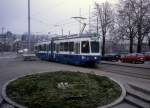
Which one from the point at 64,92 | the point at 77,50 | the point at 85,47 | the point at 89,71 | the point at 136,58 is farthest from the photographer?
the point at 136,58

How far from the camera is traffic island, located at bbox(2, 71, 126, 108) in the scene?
1244cm

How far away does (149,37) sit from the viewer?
62062 millimetres

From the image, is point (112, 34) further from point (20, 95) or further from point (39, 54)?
point (20, 95)

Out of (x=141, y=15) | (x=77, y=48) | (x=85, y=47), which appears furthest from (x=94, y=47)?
(x=141, y=15)

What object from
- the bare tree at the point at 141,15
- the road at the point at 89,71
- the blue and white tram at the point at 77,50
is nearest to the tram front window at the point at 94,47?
the blue and white tram at the point at 77,50

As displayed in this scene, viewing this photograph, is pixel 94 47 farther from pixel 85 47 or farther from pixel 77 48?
pixel 77 48

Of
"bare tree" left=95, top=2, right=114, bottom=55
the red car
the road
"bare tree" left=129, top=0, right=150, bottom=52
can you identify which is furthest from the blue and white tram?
"bare tree" left=95, top=2, right=114, bottom=55

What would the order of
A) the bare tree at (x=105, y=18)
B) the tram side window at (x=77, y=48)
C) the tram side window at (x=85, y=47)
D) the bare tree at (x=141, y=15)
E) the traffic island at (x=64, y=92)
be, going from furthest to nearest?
the bare tree at (x=105, y=18) < the bare tree at (x=141, y=15) < the tram side window at (x=77, y=48) < the tram side window at (x=85, y=47) < the traffic island at (x=64, y=92)

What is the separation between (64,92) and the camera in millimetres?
13664

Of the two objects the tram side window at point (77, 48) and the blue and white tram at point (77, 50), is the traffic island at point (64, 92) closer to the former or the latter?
the blue and white tram at point (77, 50)

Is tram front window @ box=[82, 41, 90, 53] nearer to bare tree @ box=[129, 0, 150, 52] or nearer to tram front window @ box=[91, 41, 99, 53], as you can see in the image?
tram front window @ box=[91, 41, 99, 53]

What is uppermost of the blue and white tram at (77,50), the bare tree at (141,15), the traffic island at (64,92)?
the bare tree at (141,15)

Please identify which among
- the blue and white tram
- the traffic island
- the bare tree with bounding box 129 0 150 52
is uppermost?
the bare tree with bounding box 129 0 150 52

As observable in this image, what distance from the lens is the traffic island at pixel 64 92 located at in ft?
40.8
